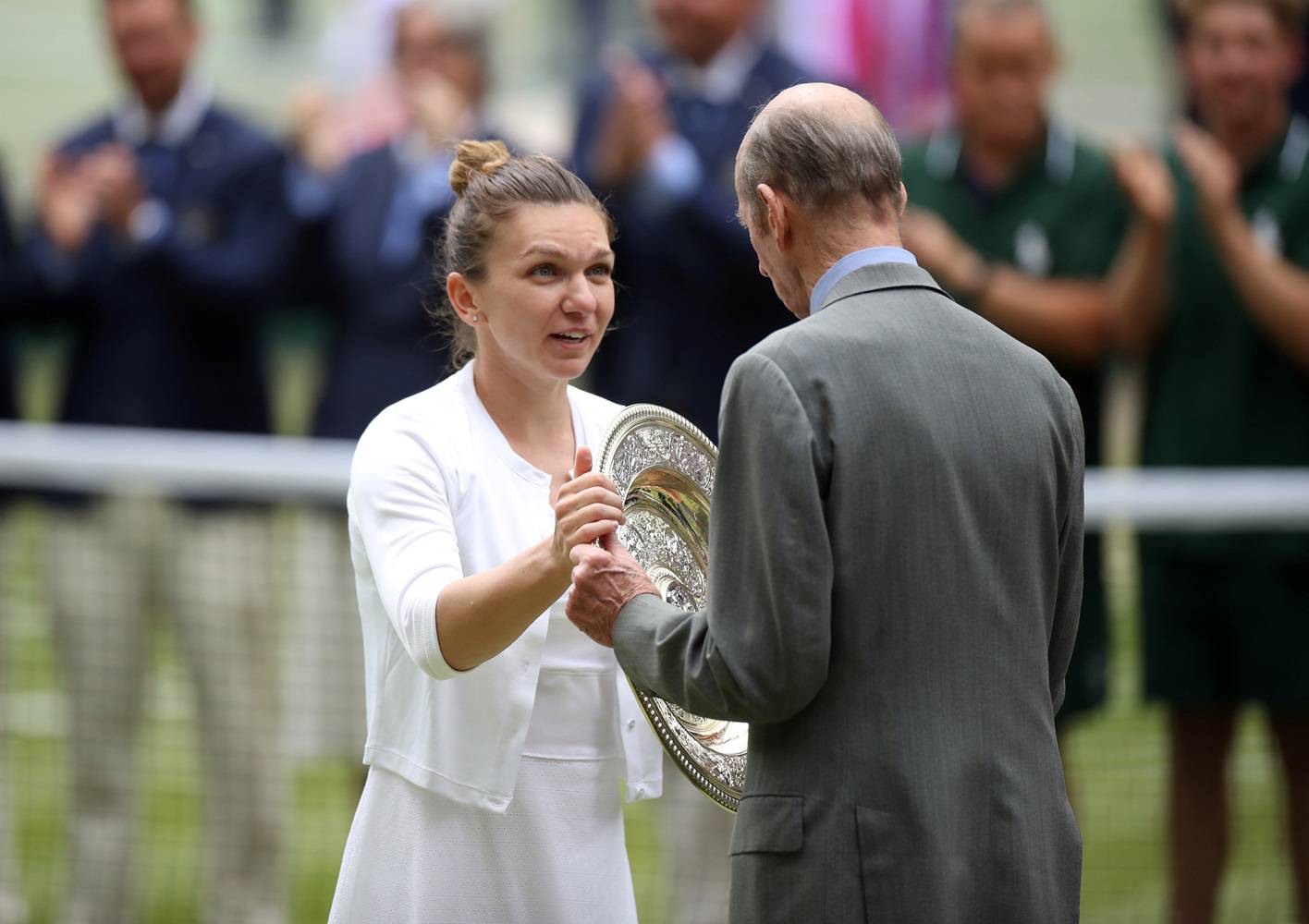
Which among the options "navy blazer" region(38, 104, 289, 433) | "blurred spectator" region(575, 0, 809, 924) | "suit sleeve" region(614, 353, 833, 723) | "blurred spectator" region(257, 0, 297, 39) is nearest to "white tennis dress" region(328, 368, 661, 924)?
"suit sleeve" region(614, 353, 833, 723)

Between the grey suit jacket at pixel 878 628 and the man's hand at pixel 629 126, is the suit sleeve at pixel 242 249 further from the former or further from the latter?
the grey suit jacket at pixel 878 628

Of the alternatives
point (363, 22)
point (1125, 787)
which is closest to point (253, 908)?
point (1125, 787)

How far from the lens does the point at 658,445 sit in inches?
128

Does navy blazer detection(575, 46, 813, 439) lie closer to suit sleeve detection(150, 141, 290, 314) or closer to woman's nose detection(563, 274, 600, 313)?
suit sleeve detection(150, 141, 290, 314)

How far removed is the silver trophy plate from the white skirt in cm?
23

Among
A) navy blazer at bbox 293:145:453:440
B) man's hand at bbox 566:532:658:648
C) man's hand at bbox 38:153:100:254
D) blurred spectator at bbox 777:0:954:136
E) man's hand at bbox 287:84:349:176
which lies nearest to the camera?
man's hand at bbox 566:532:658:648

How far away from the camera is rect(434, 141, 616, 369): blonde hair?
324 cm

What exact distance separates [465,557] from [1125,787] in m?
3.63

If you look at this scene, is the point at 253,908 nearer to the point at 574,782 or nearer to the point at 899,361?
the point at 574,782

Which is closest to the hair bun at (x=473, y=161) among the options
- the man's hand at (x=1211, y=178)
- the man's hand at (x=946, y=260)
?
the man's hand at (x=946, y=260)

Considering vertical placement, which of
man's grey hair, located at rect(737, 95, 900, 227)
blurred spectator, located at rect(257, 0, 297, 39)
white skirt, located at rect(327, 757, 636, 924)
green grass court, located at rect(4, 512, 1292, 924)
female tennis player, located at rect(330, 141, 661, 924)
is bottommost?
green grass court, located at rect(4, 512, 1292, 924)

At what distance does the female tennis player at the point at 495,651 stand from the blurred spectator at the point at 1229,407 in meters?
2.99

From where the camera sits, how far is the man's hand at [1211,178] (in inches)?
225

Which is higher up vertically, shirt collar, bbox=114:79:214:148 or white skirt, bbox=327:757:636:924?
shirt collar, bbox=114:79:214:148
